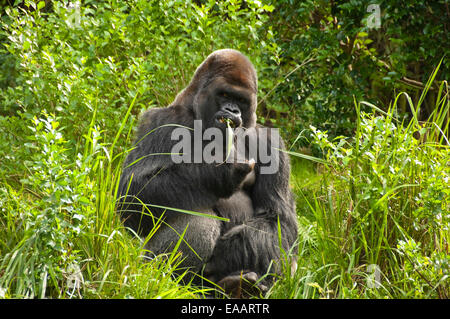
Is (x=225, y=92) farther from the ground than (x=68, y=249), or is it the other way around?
(x=225, y=92)

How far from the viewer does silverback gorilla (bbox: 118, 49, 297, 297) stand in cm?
397

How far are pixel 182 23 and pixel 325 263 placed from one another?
9.92 ft

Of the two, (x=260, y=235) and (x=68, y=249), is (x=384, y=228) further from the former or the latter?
(x=68, y=249)

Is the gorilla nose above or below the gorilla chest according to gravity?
above

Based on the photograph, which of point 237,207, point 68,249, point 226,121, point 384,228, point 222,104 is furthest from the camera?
point 237,207

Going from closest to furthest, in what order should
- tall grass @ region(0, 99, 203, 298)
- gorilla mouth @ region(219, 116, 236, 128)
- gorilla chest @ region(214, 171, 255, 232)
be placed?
tall grass @ region(0, 99, 203, 298)
gorilla mouth @ region(219, 116, 236, 128)
gorilla chest @ region(214, 171, 255, 232)

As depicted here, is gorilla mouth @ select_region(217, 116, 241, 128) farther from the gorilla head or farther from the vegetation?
the vegetation

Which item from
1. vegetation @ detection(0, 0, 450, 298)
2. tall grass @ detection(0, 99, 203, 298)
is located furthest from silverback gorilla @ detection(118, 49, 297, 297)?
tall grass @ detection(0, 99, 203, 298)

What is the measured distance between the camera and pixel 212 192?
4.04 metres

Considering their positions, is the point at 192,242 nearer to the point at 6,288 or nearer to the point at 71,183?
the point at 71,183

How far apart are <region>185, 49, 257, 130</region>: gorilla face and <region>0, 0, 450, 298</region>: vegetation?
→ 440 mm

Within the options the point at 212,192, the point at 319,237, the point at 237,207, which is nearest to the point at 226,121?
the point at 212,192

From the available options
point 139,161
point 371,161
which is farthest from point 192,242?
point 371,161
